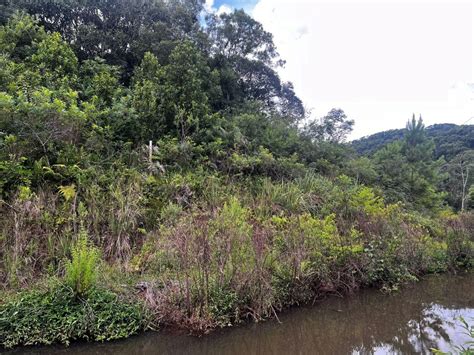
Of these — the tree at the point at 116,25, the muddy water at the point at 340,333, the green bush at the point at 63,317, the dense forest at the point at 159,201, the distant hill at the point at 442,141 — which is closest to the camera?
the green bush at the point at 63,317

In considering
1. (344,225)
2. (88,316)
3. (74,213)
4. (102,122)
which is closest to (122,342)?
(88,316)

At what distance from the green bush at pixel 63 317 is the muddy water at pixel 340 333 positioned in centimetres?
14

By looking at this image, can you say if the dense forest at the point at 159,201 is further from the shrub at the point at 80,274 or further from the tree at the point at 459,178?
the tree at the point at 459,178

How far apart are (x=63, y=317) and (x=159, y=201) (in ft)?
12.2

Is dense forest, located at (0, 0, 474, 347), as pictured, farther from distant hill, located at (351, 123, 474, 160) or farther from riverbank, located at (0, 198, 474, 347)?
distant hill, located at (351, 123, 474, 160)

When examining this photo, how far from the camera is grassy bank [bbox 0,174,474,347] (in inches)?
187

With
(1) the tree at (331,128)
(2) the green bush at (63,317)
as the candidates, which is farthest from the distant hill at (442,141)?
(2) the green bush at (63,317)

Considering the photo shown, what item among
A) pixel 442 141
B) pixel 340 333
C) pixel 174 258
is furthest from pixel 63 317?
pixel 442 141

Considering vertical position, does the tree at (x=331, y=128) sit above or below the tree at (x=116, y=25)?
below

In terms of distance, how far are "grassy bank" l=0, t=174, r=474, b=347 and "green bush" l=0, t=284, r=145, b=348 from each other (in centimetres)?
1

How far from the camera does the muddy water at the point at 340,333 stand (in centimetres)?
461

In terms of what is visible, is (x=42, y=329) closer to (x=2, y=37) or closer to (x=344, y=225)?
(x=344, y=225)

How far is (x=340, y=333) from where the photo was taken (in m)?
5.34

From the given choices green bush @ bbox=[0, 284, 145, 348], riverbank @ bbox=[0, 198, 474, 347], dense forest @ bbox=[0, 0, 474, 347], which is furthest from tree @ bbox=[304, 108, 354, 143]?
green bush @ bbox=[0, 284, 145, 348]
